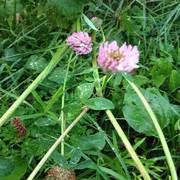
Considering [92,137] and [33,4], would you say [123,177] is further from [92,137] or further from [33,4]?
[33,4]

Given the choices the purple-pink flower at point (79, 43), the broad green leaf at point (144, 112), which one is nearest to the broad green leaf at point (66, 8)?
the purple-pink flower at point (79, 43)

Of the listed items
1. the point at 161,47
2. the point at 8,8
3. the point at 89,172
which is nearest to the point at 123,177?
the point at 89,172

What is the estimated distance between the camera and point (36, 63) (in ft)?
5.20

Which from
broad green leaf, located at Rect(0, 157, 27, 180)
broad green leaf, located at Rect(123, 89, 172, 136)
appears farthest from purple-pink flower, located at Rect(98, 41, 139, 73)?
broad green leaf, located at Rect(0, 157, 27, 180)

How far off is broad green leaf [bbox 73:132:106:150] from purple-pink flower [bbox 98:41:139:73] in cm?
22

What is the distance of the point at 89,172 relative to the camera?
141 centimetres

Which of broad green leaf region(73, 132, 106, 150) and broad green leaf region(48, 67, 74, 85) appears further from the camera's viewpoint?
broad green leaf region(48, 67, 74, 85)

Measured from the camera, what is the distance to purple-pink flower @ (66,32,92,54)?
4.63 ft

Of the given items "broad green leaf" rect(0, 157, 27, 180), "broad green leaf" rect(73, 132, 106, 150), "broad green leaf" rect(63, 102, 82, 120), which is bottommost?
"broad green leaf" rect(0, 157, 27, 180)

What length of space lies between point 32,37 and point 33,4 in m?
0.17

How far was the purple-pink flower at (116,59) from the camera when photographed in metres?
1.16

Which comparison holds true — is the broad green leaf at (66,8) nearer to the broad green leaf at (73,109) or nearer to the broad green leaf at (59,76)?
the broad green leaf at (59,76)

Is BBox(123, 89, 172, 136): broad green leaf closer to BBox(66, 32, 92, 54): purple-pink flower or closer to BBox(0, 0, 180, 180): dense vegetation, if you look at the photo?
BBox(0, 0, 180, 180): dense vegetation

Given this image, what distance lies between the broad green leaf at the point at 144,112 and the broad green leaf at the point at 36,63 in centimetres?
27
